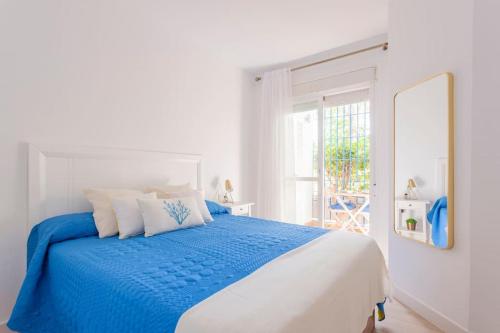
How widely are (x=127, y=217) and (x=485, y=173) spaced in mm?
2369

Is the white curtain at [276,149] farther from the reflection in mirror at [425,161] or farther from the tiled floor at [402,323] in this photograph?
the tiled floor at [402,323]

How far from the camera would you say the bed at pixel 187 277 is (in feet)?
2.96

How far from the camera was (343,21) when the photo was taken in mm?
2678

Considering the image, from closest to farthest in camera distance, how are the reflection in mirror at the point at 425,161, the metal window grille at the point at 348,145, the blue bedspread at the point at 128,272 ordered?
the blue bedspread at the point at 128,272 → the reflection in mirror at the point at 425,161 → the metal window grille at the point at 348,145

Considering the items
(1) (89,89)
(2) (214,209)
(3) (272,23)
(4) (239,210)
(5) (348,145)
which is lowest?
(4) (239,210)

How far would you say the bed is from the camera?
0.90 m

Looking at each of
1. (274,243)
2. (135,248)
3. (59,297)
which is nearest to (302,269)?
(274,243)

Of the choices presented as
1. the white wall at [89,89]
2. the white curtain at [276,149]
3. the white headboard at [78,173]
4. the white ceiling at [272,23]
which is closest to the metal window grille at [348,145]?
the white curtain at [276,149]

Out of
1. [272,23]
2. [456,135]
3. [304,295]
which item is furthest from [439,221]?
[272,23]

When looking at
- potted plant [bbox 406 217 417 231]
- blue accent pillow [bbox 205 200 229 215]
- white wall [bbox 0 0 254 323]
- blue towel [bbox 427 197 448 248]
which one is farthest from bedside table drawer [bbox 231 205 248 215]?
blue towel [bbox 427 197 448 248]

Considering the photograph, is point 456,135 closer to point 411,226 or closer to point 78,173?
point 411,226

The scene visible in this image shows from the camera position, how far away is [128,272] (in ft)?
3.85

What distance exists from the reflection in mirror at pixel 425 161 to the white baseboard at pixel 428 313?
0.49 meters

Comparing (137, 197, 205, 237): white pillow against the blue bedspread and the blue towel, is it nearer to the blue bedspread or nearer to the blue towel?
the blue bedspread
